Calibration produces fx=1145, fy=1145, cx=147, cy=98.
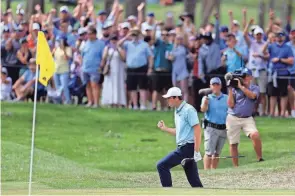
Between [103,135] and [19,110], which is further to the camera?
[19,110]

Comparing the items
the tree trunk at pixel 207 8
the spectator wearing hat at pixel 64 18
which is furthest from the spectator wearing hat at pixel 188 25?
the tree trunk at pixel 207 8

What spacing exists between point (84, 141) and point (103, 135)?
111cm

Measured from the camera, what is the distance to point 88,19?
31469 mm

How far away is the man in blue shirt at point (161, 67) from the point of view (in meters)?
29.6

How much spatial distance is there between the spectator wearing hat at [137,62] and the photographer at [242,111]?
7442 mm

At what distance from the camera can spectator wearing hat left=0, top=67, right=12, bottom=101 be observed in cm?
3173

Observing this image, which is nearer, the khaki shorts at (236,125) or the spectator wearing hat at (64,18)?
the khaki shorts at (236,125)

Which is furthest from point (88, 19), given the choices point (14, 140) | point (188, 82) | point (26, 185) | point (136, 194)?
point (136, 194)

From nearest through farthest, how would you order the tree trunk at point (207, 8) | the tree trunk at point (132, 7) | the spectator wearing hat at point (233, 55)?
1. the spectator wearing hat at point (233, 55)
2. the tree trunk at point (132, 7)
3. the tree trunk at point (207, 8)

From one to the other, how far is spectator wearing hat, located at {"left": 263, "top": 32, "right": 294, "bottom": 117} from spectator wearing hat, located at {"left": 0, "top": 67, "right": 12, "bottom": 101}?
7748 mm

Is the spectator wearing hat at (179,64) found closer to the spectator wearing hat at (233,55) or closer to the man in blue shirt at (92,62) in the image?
the spectator wearing hat at (233,55)

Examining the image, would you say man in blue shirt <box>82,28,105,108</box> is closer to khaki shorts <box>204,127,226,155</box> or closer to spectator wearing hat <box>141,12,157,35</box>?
spectator wearing hat <box>141,12,157,35</box>

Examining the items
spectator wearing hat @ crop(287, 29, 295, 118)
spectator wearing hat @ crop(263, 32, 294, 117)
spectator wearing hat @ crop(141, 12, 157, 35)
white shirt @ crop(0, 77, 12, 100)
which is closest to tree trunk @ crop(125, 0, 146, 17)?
white shirt @ crop(0, 77, 12, 100)

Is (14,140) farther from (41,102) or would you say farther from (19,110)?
(41,102)
